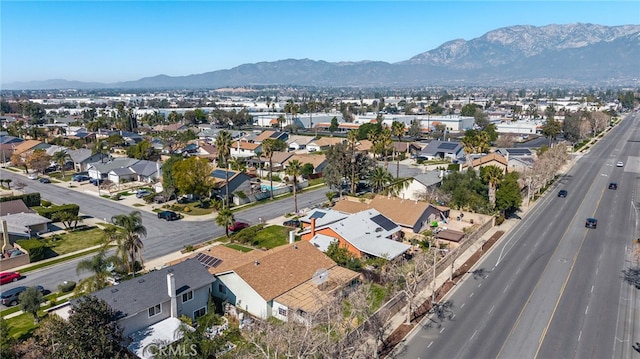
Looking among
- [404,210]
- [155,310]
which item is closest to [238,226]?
[404,210]

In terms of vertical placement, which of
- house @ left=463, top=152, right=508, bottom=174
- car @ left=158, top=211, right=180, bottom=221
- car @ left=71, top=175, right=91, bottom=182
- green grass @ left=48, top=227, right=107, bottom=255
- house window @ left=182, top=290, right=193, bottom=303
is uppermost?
house @ left=463, top=152, right=508, bottom=174

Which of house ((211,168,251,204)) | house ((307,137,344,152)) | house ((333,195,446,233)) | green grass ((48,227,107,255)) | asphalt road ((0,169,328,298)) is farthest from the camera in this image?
house ((307,137,344,152))

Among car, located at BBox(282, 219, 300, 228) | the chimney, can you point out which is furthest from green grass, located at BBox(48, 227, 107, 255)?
car, located at BBox(282, 219, 300, 228)

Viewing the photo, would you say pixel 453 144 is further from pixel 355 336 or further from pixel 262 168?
pixel 355 336

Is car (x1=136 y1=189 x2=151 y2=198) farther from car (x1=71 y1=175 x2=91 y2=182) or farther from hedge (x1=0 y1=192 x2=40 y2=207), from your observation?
car (x1=71 y1=175 x2=91 y2=182)

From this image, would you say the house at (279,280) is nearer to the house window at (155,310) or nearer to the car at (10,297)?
the house window at (155,310)

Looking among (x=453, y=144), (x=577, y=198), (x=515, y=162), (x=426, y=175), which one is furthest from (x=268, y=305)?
(x=453, y=144)
